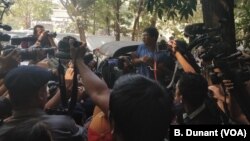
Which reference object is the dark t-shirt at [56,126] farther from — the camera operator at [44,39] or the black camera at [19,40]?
the camera operator at [44,39]

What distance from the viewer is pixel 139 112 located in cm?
178

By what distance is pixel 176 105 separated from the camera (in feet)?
10.7

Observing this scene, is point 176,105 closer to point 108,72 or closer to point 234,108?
point 234,108

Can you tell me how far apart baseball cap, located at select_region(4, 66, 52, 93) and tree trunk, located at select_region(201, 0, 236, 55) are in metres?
1.55

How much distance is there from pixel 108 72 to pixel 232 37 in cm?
197

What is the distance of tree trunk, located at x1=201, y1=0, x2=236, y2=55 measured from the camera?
351cm

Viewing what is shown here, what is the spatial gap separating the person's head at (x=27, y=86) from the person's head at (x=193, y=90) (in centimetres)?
95

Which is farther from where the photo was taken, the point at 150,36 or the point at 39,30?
the point at 39,30

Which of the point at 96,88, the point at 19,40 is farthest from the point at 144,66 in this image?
the point at 96,88

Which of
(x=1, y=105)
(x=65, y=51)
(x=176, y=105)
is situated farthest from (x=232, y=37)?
(x=1, y=105)

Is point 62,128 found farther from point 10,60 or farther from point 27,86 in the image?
point 10,60

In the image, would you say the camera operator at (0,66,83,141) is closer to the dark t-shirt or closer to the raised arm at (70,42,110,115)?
the dark t-shirt

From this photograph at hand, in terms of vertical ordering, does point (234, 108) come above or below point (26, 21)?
below

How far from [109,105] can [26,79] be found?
0.72m
